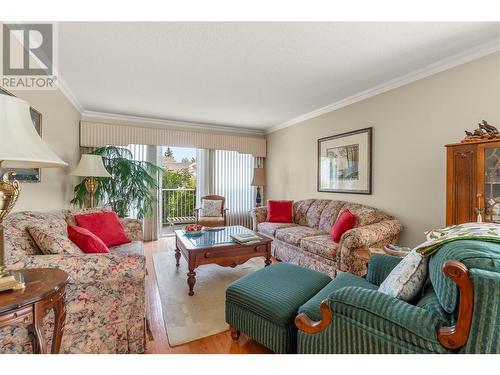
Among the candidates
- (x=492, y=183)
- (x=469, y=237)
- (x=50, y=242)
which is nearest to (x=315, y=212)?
(x=492, y=183)

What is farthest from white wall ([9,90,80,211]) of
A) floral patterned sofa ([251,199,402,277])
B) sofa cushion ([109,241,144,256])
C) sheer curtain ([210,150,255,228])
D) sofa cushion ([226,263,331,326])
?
floral patterned sofa ([251,199,402,277])

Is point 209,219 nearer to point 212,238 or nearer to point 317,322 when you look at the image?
point 212,238

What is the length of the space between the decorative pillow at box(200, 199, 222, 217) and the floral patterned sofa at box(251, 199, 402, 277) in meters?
0.93

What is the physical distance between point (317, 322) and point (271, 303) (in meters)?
0.35

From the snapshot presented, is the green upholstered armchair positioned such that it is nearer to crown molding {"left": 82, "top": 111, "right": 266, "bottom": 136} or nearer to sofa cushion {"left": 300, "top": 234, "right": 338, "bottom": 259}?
sofa cushion {"left": 300, "top": 234, "right": 338, "bottom": 259}

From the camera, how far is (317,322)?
1.23 metres

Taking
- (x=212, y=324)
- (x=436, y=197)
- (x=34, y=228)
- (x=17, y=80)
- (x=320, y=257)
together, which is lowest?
(x=212, y=324)

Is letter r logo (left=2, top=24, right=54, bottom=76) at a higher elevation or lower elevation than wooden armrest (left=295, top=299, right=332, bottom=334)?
higher

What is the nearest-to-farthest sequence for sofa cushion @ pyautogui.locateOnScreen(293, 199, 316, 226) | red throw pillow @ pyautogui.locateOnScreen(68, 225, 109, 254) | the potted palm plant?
red throw pillow @ pyautogui.locateOnScreen(68, 225, 109, 254) < the potted palm plant < sofa cushion @ pyautogui.locateOnScreen(293, 199, 316, 226)

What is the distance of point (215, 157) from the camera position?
210 inches

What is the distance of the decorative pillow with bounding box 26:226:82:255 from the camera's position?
1479mm
